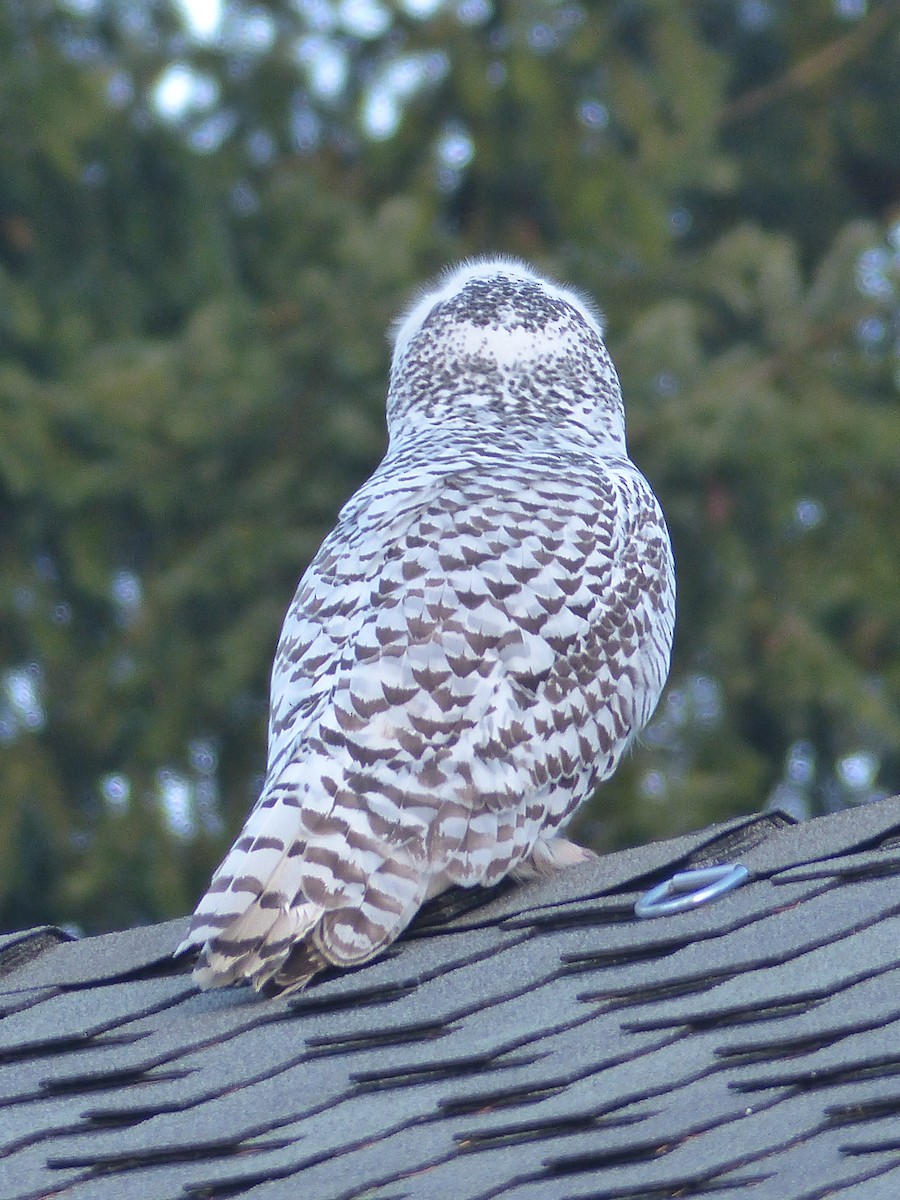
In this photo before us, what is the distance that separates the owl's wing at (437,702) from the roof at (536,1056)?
0.12 metres

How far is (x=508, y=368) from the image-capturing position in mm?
4523

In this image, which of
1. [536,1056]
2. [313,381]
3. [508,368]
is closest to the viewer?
[536,1056]

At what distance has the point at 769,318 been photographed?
8.12 m

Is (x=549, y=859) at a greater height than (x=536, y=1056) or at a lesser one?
greater

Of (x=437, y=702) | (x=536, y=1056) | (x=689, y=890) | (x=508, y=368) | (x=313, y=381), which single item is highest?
(x=313, y=381)

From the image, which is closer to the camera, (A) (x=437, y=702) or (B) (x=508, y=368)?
(A) (x=437, y=702)

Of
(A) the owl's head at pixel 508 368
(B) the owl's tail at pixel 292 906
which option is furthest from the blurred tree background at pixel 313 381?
(B) the owl's tail at pixel 292 906

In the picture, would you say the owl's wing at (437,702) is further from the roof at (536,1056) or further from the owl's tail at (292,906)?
the roof at (536,1056)

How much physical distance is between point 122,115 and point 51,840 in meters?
3.22

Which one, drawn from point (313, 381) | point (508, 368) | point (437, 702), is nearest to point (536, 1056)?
point (437, 702)

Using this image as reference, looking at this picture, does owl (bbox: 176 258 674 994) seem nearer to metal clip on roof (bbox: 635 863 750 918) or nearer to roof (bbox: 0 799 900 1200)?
roof (bbox: 0 799 900 1200)

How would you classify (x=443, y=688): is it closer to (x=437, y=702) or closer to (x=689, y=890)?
(x=437, y=702)

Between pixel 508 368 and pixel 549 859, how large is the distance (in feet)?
4.47

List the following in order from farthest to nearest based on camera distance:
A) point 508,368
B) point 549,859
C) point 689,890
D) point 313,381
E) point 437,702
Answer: point 313,381, point 508,368, point 549,859, point 437,702, point 689,890
